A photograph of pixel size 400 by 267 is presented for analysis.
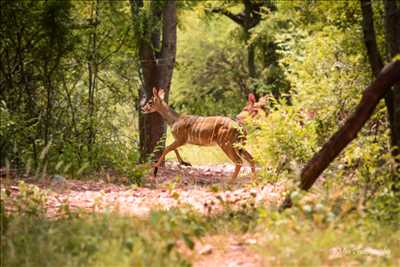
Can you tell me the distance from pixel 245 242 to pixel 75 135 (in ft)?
22.1

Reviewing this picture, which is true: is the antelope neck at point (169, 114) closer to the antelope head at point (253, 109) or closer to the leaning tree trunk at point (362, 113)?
the antelope head at point (253, 109)

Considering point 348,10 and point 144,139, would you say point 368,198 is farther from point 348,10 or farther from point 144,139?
point 144,139

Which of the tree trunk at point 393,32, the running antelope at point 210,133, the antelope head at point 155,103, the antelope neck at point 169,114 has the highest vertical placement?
the tree trunk at point 393,32

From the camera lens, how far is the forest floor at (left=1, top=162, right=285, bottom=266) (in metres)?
5.73

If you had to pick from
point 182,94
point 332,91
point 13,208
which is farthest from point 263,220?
point 182,94

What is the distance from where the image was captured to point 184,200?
7.91m

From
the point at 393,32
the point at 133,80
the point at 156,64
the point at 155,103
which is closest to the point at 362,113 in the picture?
the point at 393,32

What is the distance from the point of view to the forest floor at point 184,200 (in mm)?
5730

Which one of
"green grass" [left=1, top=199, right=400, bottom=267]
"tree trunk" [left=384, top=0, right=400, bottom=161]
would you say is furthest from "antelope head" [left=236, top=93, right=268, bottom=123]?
"green grass" [left=1, top=199, right=400, bottom=267]

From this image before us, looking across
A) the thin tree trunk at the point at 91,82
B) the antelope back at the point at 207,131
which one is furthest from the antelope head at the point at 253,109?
the thin tree trunk at the point at 91,82

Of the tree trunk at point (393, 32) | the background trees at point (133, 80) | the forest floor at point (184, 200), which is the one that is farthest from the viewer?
the background trees at point (133, 80)

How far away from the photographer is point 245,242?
597cm

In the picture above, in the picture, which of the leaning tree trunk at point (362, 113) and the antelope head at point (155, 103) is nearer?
the leaning tree trunk at point (362, 113)

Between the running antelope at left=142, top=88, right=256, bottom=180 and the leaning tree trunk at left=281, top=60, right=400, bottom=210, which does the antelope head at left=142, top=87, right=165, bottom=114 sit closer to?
the running antelope at left=142, top=88, right=256, bottom=180
